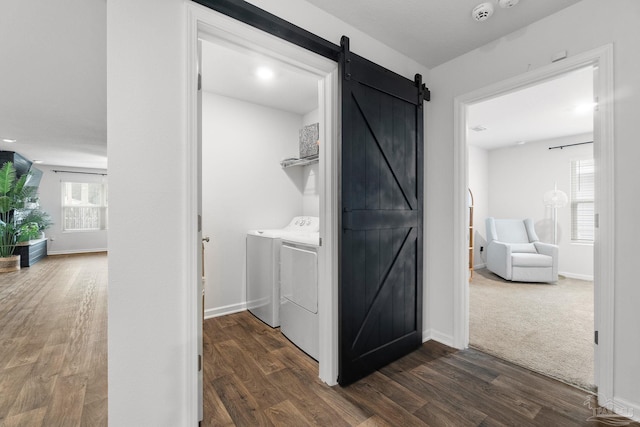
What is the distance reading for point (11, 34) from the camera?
2049 mm

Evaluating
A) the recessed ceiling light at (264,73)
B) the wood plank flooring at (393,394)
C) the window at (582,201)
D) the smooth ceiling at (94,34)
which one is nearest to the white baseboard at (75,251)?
the smooth ceiling at (94,34)

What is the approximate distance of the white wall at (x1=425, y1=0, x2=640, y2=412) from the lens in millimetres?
1590

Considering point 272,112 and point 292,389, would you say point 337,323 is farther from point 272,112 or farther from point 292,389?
point 272,112

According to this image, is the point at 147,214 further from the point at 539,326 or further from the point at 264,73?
the point at 539,326

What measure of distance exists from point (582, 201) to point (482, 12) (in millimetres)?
4951

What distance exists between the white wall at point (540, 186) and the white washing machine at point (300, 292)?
5137 millimetres

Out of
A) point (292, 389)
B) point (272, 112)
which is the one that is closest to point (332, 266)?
point (292, 389)

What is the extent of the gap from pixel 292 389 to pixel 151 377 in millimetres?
890

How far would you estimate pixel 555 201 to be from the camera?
5109 millimetres

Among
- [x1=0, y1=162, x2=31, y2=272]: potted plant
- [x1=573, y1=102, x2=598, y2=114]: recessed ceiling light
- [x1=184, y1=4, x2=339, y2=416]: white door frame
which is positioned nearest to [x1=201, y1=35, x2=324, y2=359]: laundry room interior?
[x1=184, y1=4, x2=339, y2=416]: white door frame

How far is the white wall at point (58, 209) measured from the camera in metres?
7.58

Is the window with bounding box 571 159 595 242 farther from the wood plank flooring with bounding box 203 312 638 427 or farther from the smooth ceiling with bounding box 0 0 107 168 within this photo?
the smooth ceiling with bounding box 0 0 107 168

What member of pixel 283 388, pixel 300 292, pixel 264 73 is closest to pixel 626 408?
pixel 283 388

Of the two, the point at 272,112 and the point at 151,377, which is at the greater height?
the point at 272,112
